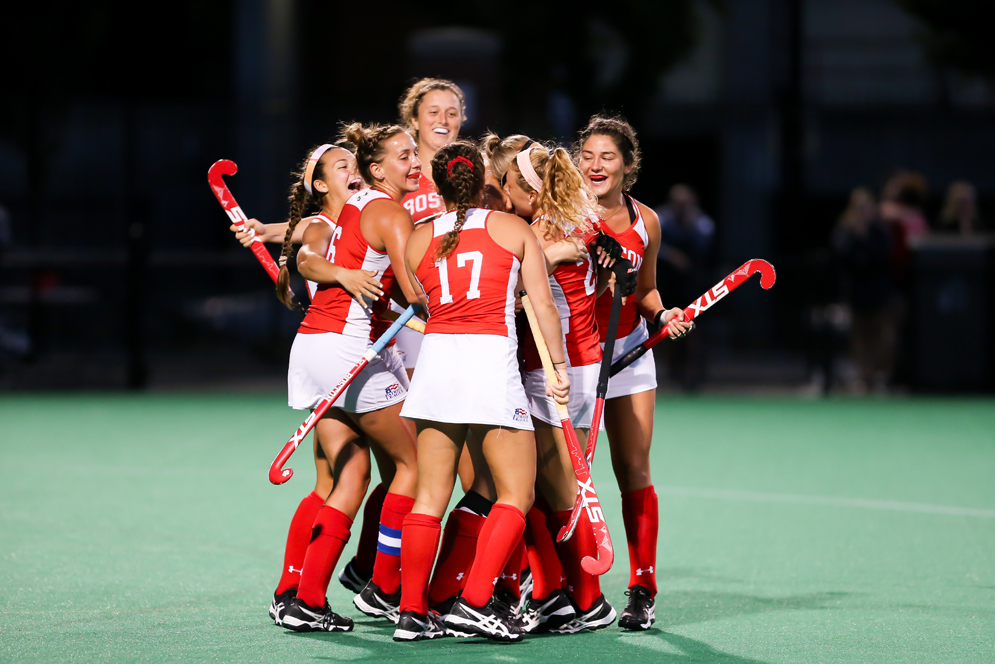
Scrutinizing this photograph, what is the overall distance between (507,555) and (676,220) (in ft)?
30.8

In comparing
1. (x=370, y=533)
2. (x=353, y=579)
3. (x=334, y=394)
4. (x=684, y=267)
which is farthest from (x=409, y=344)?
(x=684, y=267)

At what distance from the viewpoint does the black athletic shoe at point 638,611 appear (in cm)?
505

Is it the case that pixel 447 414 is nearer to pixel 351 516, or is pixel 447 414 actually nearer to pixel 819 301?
pixel 351 516

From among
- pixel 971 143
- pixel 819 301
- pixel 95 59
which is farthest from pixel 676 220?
pixel 95 59

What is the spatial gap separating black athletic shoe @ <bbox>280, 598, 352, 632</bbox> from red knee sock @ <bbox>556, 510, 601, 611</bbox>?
911 mm

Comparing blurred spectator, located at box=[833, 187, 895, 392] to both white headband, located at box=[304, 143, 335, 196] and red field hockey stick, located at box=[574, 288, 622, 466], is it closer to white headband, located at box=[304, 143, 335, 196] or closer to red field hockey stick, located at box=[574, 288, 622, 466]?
red field hockey stick, located at box=[574, 288, 622, 466]

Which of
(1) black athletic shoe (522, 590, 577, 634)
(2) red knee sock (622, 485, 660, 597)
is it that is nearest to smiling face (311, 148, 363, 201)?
(2) red knee sock (622, 485, 660, 597)

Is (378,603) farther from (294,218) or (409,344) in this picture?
(294,218)

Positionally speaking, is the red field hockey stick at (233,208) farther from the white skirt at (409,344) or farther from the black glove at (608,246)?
the black glove at (608,246)

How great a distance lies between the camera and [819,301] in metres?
14.0

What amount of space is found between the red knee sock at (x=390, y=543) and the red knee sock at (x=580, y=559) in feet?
2.05

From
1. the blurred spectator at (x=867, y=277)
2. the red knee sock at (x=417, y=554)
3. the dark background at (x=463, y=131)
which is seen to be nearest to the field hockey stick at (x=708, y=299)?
the red knee sock at (x=417, y=554)

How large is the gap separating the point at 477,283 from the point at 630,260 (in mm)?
712

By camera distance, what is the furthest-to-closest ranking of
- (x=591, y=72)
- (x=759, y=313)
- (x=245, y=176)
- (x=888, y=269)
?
(x=591, y=72) < (x=245, y=176) < (x=759, y=313) < (x=888, y=269)
